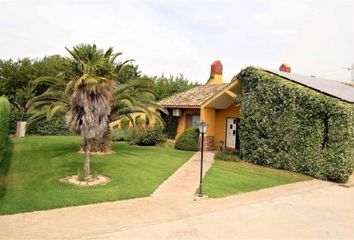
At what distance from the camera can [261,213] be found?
8680 millimetres

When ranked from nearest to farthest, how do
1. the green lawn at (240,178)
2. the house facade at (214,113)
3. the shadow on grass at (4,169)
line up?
the shadow on grass at (4,169), the green lawn at (240,178), the house facade at (214,113)

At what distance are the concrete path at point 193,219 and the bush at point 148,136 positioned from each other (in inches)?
452

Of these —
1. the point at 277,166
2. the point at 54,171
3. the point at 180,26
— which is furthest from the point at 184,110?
the point at 54,171

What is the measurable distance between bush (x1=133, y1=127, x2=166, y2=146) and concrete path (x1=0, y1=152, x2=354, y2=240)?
37.6 ft

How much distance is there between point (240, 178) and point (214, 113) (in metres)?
9.78

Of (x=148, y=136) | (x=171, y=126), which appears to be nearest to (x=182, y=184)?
(x=148, y=136)

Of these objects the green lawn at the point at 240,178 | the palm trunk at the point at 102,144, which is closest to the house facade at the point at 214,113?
the green lawn at the point at 240,178

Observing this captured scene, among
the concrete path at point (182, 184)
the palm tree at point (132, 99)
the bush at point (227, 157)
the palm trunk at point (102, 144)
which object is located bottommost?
the concrete path at point (182, 184)

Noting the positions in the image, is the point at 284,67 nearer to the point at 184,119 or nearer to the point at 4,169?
the point at 184,119

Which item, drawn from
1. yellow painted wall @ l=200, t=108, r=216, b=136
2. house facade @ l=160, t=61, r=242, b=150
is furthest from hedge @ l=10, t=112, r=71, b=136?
yellow painted wall @ l=200, t=108, r=216, b=136

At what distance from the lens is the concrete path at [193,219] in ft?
22.8

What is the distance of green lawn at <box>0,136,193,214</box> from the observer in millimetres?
8922

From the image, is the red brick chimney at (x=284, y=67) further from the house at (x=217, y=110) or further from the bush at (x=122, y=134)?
the bush at (x=122, y=134)

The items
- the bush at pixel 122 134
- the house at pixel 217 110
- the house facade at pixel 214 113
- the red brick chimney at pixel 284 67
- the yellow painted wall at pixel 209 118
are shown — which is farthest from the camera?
the red brick chimney at pixel 284 67
